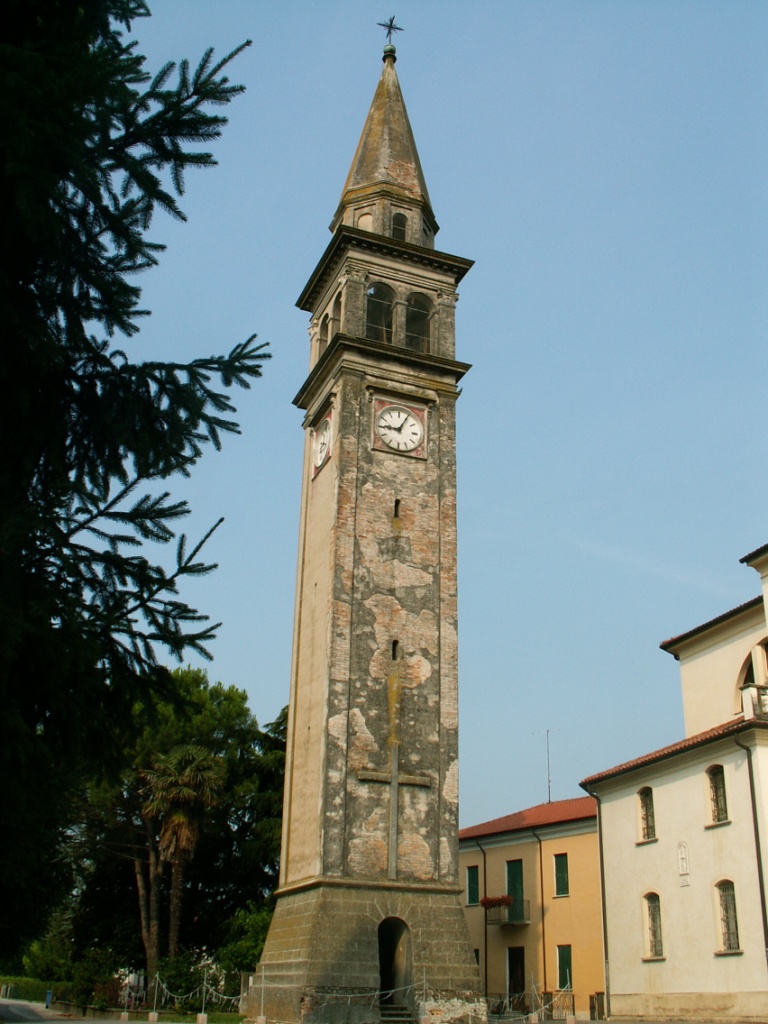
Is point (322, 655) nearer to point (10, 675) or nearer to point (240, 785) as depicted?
point (240, 785)

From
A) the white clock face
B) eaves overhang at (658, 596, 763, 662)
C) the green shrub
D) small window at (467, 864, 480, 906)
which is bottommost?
the green shrub

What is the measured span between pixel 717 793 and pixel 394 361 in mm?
15366

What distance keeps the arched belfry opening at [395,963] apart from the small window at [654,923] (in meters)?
7.77

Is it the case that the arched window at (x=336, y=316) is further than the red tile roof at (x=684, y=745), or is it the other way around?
the arched window at (x=336, y=316)

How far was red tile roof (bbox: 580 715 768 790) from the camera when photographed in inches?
941

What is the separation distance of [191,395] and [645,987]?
25.0m

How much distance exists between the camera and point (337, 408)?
94.9ft

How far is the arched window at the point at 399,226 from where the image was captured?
33594 mm

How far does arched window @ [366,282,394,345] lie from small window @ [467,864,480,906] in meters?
22.8

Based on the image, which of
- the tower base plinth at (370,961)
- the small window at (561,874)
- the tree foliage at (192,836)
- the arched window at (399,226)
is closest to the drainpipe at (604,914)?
the small window at (561,874)

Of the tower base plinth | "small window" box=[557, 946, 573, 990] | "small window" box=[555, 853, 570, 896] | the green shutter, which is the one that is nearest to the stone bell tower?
the tower base plinth

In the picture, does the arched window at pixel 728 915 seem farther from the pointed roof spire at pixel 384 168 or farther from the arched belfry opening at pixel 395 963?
the pointed roof spire at pixel 384 168

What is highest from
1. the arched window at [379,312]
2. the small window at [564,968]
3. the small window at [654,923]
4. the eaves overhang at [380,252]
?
the eaves overhang at [380,252]

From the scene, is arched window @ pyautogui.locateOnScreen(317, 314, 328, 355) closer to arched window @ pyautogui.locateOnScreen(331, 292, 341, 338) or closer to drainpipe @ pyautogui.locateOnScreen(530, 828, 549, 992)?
arched window @ pyautogui.locateOnScreen(331, 292, 341, 338)
